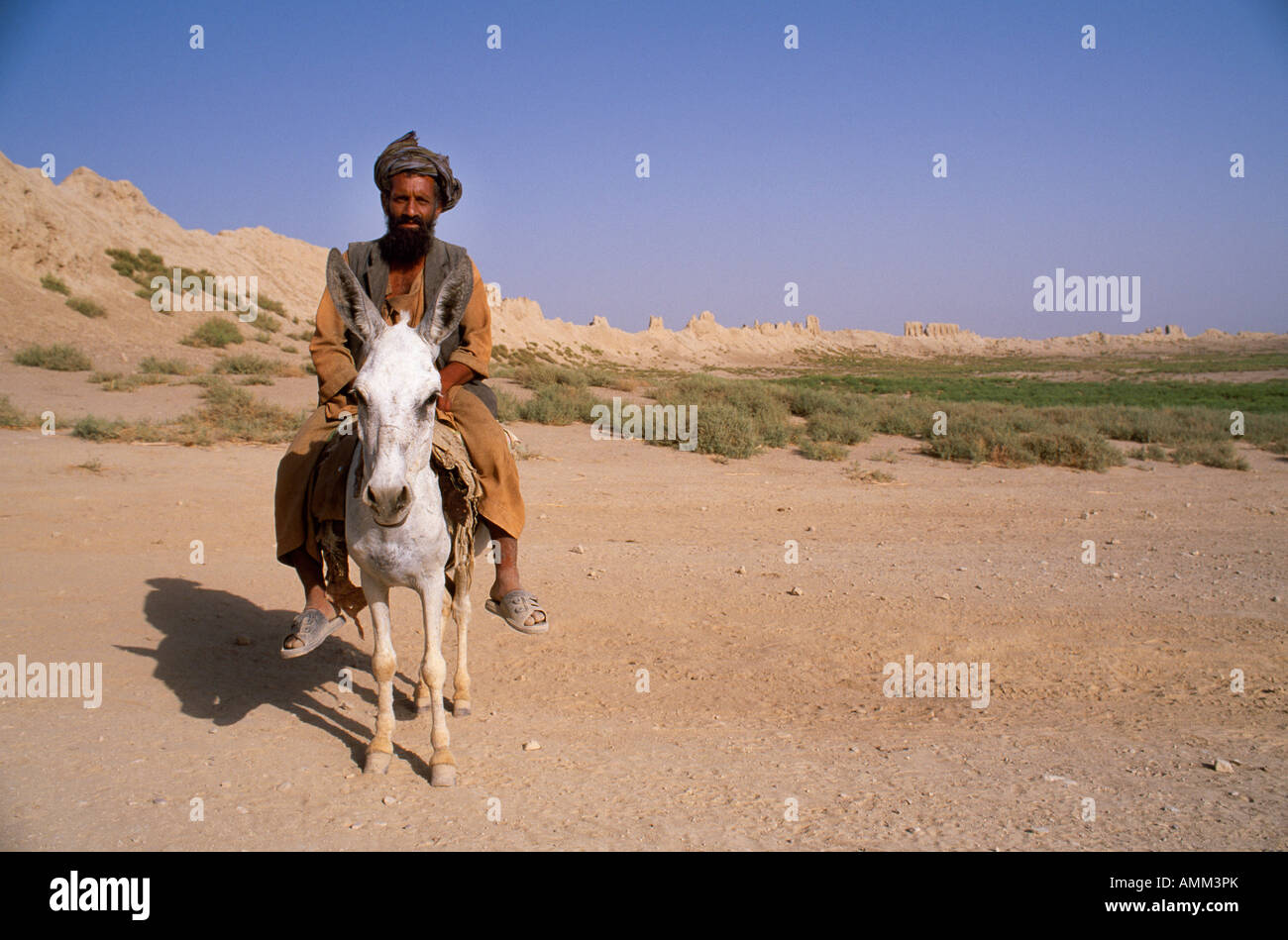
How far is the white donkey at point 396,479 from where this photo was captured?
10.8 feet

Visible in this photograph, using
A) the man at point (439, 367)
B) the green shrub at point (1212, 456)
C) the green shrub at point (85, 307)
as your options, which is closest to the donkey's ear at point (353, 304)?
the man at point (439, 367)

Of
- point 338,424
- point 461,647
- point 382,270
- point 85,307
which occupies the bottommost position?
point 461,647

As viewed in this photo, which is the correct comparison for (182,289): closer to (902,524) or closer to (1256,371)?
(902,524)

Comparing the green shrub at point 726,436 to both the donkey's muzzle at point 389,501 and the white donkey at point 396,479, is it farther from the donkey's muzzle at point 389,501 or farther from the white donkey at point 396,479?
the donkey's muzzle at point 389,501

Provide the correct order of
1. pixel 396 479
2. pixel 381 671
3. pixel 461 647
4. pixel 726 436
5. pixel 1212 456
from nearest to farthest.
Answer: pixel 396 479 < pixel 381 671 < pixel 461 647 < pixel 726 436 < pixel 1212 456

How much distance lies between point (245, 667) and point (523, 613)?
90.6 inches

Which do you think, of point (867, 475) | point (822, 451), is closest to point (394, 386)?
point (867, 475)

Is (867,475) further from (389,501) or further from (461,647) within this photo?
(389,501)

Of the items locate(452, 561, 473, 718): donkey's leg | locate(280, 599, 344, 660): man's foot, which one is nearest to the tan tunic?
locate(280, 599, 344, 660): man's foot

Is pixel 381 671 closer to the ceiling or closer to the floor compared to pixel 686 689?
closer to the ceiling

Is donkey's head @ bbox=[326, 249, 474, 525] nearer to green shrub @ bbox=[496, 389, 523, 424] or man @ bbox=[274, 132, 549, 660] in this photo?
man @ bbox=[274, 132, 549, 660]

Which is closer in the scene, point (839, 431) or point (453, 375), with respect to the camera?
point (453, 375)

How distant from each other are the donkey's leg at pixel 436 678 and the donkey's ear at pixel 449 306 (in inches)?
49.1

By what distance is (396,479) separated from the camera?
321cm
